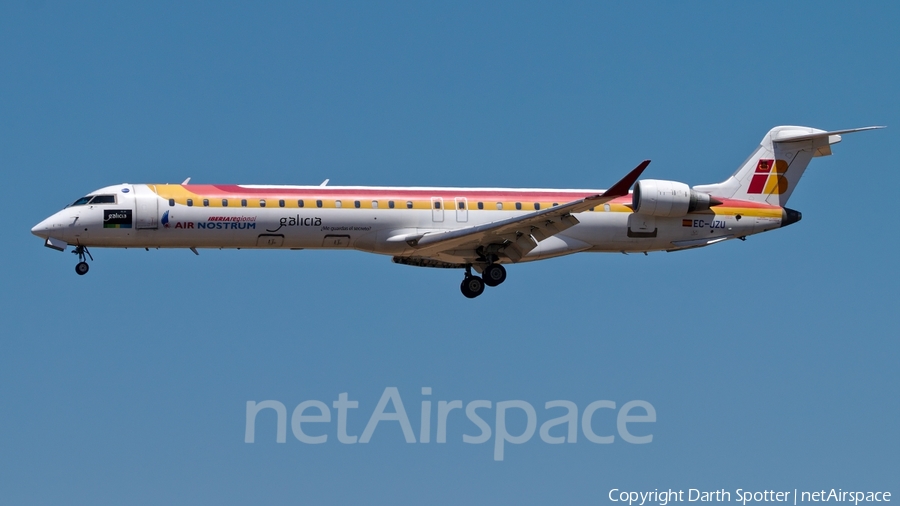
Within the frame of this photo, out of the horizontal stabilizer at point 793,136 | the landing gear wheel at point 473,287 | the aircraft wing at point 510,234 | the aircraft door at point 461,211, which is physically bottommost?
the landing gear wheel at point 473,287

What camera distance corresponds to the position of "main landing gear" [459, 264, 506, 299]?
39.1m

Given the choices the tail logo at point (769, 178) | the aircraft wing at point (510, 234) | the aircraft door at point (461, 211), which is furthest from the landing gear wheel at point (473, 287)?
the tail logo at point (769, 178)

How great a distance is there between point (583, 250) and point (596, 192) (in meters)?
1.74

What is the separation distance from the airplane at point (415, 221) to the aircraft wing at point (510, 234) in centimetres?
4

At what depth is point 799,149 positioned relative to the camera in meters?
42.4

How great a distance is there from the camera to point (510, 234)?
1495 inches

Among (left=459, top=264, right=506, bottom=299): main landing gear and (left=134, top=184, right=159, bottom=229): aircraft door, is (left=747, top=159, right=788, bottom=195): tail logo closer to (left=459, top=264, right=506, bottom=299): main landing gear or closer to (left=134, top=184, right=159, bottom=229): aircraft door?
(left=459, top=264, right=506, bottom=299): main landing gear

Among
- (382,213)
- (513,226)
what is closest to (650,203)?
(513,226)

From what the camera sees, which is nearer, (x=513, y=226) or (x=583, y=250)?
(x=513, y=226)

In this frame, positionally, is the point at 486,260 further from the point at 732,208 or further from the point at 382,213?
the point at 732,208

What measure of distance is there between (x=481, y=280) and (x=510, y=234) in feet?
7.60

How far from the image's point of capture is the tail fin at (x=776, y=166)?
137 feet

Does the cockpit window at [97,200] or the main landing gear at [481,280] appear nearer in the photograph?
the cockpit window at [97,200]

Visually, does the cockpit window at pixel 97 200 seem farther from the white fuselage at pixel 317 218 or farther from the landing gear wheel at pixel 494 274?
the landing gear wheel at pixel 494 274
